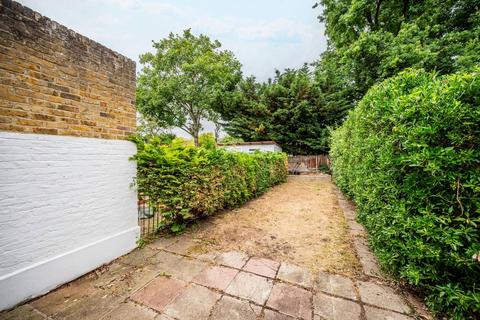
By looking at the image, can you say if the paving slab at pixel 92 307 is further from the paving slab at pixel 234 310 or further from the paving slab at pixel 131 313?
the paving slab at pixel 234 310

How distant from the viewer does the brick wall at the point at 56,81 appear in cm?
215

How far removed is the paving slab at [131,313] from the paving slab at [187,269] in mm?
581

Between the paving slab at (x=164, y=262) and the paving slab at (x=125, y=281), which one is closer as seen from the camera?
the paving slab at (x=125, y=281)

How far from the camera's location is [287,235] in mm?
4059

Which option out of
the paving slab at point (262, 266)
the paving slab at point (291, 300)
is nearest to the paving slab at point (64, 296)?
the paving slab at point (262, 266)

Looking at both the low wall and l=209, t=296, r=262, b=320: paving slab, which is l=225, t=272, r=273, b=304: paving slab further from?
the low wall

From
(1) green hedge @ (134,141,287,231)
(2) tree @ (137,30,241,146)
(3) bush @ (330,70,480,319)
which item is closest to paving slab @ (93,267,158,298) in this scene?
(1) green hedge @ (134,141,287,231)

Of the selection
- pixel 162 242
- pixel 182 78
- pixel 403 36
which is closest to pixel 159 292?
pixel 162 242

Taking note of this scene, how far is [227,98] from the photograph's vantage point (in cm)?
2052

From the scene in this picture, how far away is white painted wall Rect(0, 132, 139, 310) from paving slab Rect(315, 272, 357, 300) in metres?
3.16

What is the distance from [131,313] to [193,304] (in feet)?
2.10

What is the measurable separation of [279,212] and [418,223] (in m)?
3.96

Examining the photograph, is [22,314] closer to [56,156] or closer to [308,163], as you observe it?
[56,156]

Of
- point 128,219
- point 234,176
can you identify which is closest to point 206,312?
point 128,219
